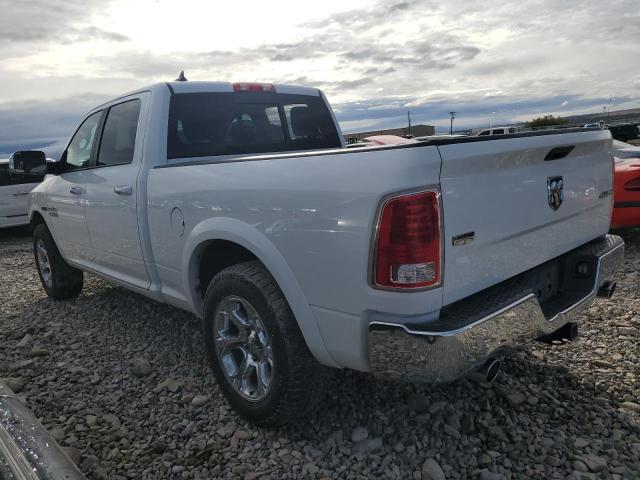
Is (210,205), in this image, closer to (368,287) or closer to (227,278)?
(227,278)

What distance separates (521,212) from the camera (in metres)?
2.43

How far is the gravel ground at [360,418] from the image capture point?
2.52 meters

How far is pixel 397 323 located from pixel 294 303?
0.57m

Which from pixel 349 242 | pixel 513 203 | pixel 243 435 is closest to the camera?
pixel 349 242

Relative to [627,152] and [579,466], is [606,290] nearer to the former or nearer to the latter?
[579,466]

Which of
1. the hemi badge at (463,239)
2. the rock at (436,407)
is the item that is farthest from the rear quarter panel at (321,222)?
the rock at (436,407)

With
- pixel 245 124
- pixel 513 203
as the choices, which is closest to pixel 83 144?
pixel 245 124

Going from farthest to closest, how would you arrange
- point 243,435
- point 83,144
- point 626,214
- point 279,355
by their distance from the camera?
1. point 626,214
2. point 83,144
3. point 243,435
4. point 279,355

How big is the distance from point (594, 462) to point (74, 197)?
4.21m

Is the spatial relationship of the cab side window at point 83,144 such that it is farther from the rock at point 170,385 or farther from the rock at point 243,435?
the rock at point 243,435

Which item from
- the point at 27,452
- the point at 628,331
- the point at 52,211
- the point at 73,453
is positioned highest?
the point at 52,211

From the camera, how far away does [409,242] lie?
6.60 ft

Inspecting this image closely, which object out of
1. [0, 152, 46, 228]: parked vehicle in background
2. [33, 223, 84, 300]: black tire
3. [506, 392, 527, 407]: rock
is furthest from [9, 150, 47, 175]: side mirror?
[0, 152, 46, 228]: parked vehicle in background

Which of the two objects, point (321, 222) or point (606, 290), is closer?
point (321, 222)
